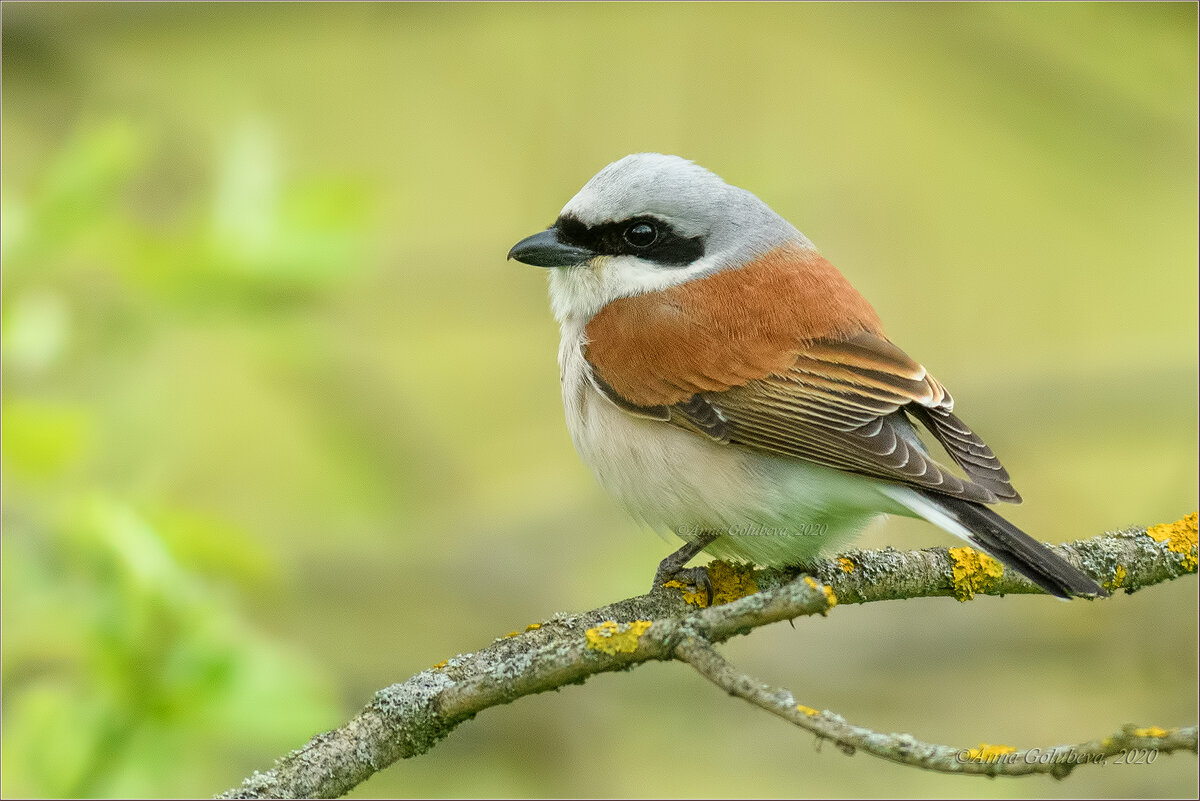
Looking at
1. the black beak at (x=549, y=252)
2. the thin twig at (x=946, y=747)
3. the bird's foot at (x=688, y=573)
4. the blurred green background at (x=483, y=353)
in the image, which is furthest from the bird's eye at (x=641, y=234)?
the thin twig at (x=946, y=747)

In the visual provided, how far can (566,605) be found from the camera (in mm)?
4945

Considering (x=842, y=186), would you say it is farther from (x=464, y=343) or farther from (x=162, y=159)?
(x=162, y=159)

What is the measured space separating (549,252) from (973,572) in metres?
1.57

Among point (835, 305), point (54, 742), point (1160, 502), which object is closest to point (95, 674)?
point (54, 742)

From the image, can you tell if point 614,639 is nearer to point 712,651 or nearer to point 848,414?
point 712,651

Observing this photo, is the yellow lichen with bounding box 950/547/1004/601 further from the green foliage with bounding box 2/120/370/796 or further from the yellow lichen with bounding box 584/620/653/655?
the green foliage with bounding box 2/120/370/796

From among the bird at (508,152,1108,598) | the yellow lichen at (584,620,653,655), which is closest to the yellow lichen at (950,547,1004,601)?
the bird at (508,152,1108,598)

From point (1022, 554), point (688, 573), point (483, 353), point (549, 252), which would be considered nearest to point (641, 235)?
point (549, 252)

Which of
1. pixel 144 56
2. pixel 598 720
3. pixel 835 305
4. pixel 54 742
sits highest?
pixel 144 56

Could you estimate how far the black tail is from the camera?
240cm

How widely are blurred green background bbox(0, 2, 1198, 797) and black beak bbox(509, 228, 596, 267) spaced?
0.52m

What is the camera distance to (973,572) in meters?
2.88

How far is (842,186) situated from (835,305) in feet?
9.28

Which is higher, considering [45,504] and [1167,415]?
[1167,415]
